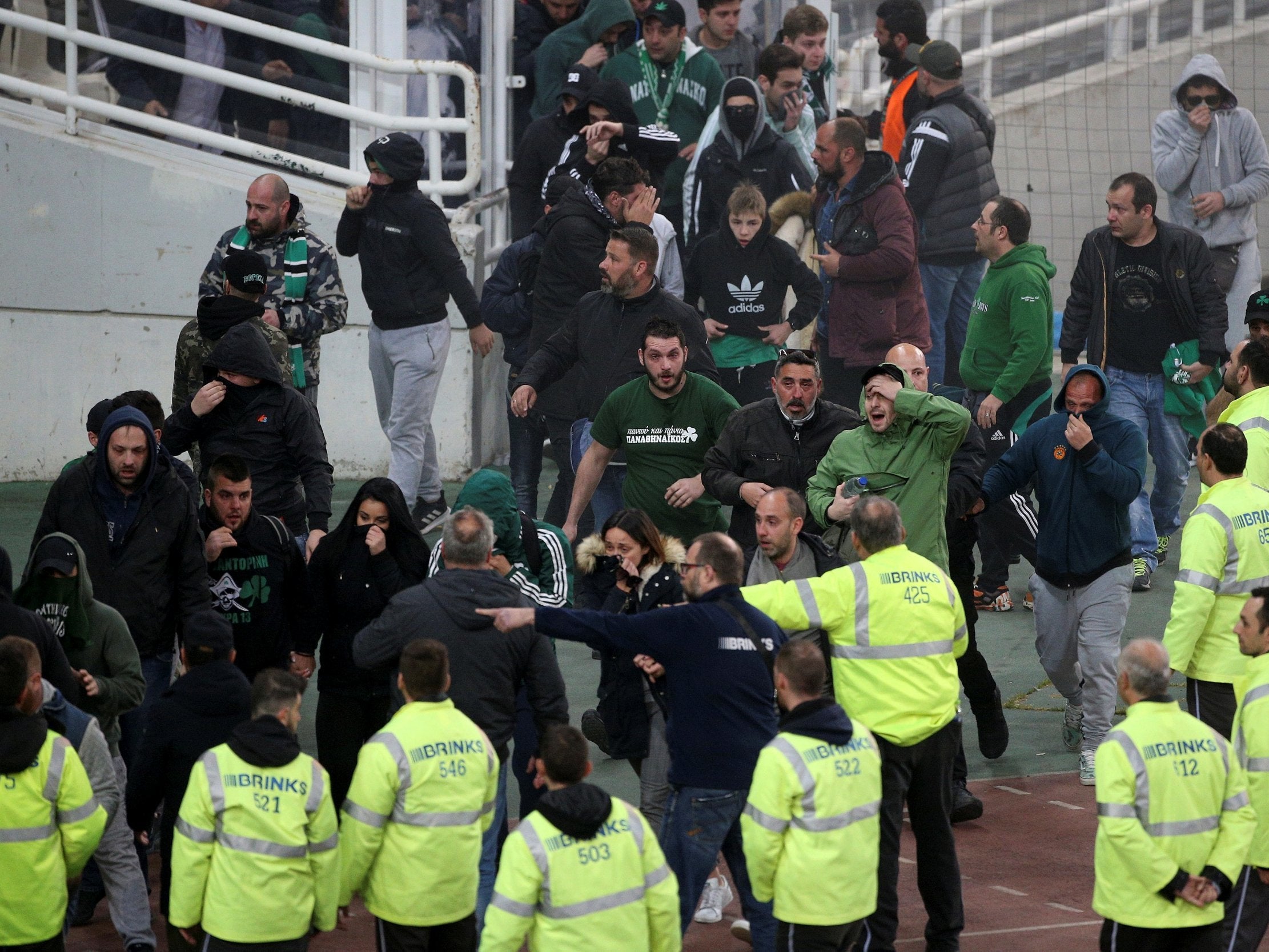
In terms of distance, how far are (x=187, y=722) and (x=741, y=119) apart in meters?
7.19

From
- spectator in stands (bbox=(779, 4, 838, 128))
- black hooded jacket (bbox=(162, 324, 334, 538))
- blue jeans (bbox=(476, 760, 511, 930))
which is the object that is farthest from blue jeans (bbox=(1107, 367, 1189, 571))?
blue jeans (bbox=(476, 760, 511, 930))

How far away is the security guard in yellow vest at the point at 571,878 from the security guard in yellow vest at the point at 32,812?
5.13 feet

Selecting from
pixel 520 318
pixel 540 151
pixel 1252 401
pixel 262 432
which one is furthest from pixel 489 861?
pixel 540 151

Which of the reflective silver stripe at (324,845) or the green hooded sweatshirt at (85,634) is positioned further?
the green hooded sweatshirt at (85,634)

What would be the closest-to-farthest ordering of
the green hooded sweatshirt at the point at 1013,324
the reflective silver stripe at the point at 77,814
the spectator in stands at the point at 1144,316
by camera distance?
the reflective silver stripe at the point at 77,814
the green hooded sweatshirt at the point at 1013,324
the spectator in stands at the point at 1144,316

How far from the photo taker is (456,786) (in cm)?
572

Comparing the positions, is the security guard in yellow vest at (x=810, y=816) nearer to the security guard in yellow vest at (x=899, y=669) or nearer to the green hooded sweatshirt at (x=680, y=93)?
the security guard in yellow vest at (x=899, y=669)

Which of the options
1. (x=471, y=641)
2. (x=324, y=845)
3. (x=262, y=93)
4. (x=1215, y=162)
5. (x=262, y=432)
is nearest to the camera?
Result: (x=324, y=845)

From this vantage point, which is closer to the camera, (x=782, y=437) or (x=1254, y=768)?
(x=1254, y=768)

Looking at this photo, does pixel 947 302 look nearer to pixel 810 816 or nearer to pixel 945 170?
pixel 945 170

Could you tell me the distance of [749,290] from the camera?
1130 centimetres

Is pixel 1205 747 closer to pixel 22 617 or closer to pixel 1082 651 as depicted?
pixel 1082 651

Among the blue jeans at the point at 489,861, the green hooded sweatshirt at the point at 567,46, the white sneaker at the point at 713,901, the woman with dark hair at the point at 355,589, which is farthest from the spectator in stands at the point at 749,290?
the blue jeans at the point at 489,861

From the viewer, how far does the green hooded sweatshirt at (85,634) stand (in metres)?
6.72
